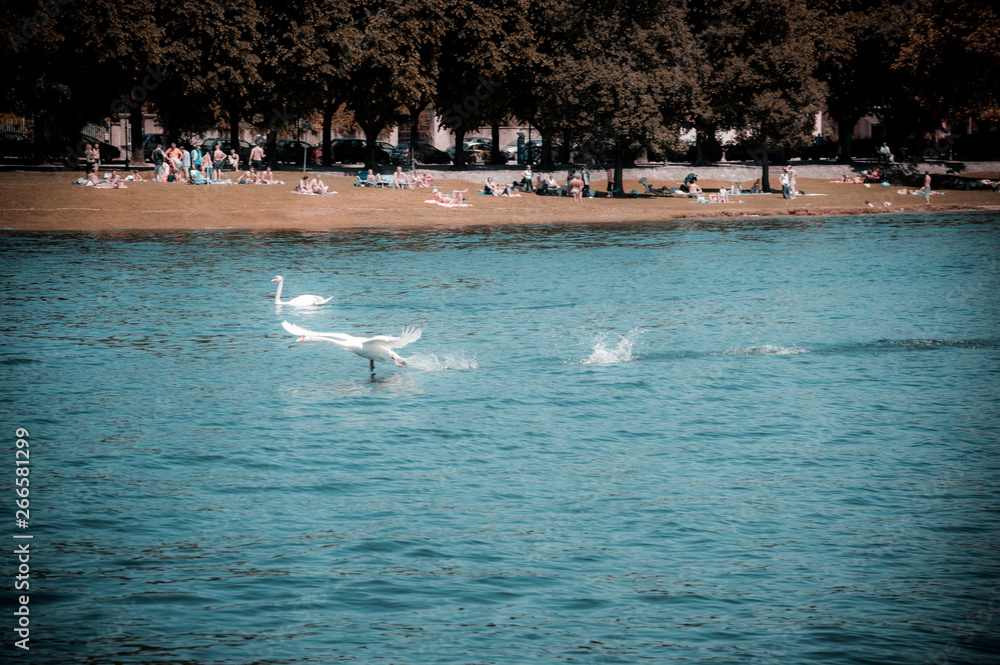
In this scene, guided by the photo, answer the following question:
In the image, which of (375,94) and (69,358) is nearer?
(69,358)

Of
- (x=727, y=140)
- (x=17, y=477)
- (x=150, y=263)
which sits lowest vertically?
(x=17, y=477)

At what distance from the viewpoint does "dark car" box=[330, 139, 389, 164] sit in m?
80.9

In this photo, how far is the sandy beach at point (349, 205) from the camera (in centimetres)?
5153

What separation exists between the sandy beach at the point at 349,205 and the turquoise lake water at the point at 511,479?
20.1m

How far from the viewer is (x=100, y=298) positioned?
31703mm

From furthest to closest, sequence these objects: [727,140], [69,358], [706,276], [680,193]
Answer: [727,140] → [680,193] → [706,276] → [69,358]

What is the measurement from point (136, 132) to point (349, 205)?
21.1m

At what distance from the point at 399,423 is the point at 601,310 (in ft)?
43.7

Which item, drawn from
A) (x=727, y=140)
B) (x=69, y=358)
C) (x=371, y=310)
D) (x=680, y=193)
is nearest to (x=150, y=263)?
(x=371, y=310)

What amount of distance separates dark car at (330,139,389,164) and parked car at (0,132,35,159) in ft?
71.8

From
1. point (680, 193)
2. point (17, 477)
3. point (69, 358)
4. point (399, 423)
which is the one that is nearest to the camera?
point (17, 477)

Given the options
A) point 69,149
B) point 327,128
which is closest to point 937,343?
point 327,128

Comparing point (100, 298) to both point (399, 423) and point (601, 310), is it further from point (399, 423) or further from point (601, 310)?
point (399, 423)

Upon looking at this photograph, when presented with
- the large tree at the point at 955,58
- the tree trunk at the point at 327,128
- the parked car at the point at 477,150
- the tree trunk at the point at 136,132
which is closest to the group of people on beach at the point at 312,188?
the tree trunk at the point at 136,132
